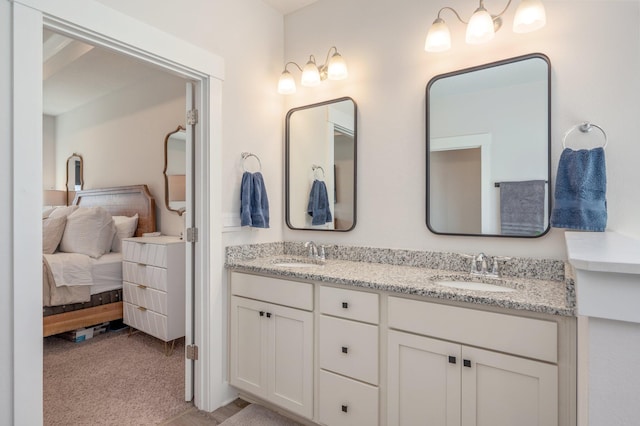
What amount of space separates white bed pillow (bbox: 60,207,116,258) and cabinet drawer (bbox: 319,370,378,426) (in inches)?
106

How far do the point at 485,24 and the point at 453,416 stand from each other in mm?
1759

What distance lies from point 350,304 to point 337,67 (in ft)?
4.79

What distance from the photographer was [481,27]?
5.51 ft

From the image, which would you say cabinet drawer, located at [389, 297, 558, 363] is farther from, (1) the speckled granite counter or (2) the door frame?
(2) the door frame

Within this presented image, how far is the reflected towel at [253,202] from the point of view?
7.25ft

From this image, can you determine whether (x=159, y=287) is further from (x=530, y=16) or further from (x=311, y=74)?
(x=530, y=16)

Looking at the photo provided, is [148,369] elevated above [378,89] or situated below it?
below

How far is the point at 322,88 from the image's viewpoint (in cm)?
244

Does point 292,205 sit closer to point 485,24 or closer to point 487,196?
point 487,196

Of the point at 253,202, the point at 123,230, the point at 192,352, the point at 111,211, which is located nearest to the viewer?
the point at 192,352

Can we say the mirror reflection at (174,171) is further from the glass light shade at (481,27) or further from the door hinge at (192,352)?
the glass light shade at (481,27)

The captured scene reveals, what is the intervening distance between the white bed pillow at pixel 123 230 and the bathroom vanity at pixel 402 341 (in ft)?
6.51

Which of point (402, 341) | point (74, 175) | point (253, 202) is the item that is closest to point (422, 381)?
point (402, 341)

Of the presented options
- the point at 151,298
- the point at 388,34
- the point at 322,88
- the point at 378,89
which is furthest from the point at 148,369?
the point at 388,34
